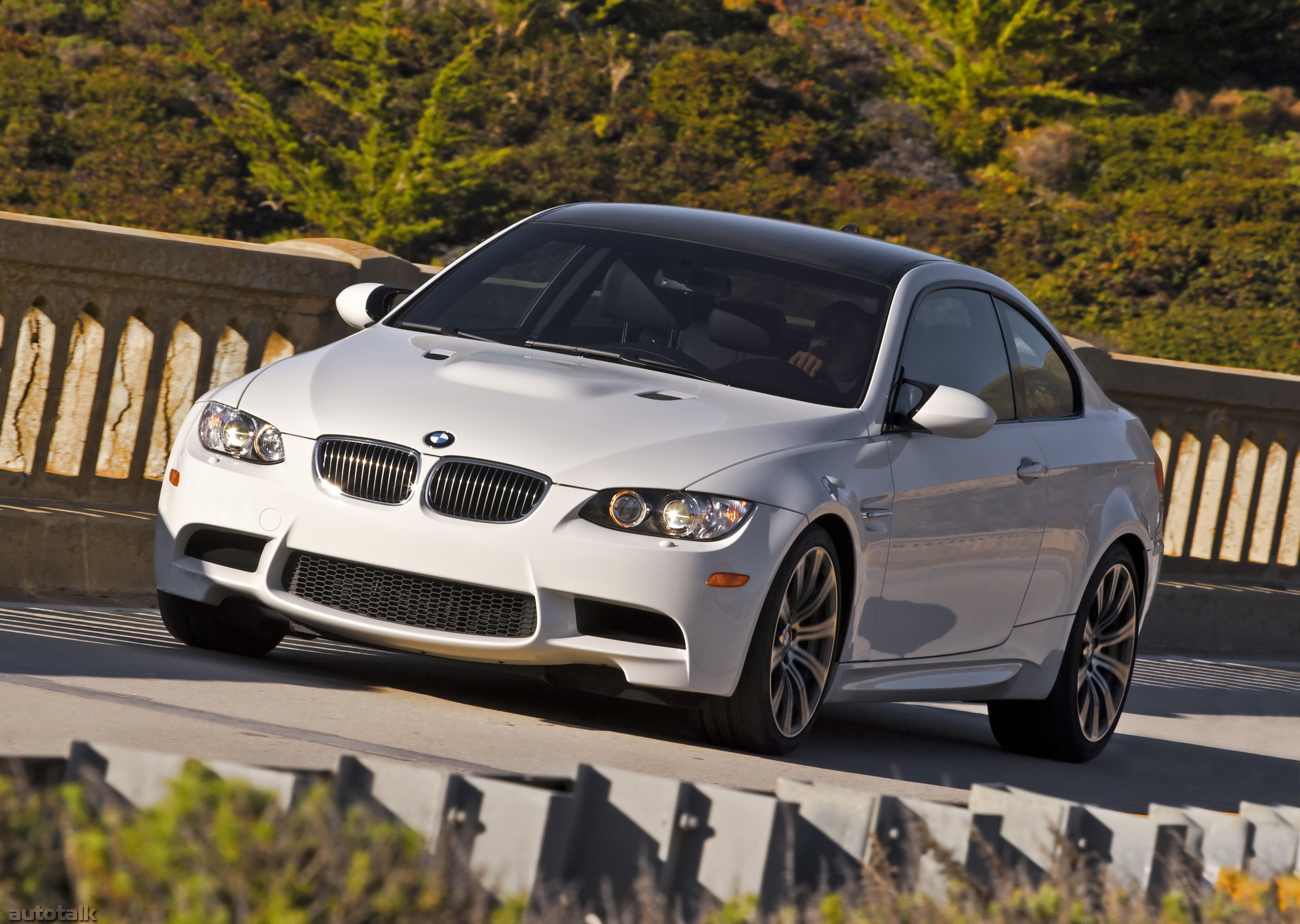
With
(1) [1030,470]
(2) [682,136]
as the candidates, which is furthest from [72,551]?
(2) [682,136]

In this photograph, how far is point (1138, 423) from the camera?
8.39 m

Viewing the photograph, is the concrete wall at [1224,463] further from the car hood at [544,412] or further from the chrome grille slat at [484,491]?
the chrome grille slat at [484,491]

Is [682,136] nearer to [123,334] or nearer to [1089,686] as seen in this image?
[123,334]

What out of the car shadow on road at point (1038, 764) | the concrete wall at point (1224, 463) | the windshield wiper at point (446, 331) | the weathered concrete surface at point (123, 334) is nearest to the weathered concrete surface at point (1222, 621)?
the concrete wall at point (1224, 463)

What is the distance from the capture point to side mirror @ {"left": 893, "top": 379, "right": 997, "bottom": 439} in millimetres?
6559

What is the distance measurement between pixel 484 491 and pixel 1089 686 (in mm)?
3076

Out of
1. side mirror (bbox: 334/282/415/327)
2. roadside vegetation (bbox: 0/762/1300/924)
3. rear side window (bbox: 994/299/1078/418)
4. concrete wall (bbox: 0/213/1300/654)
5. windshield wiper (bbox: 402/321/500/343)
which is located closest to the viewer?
roadside vegetation (bbox: 0/762/1300/924)

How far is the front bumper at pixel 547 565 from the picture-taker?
573cm

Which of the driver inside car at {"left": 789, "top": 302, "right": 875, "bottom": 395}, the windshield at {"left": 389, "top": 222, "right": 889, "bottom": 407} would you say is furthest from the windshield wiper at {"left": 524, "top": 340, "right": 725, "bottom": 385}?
the driver inside car at {"left": 789, "top": 302, "right": 875, "bottom": 395}

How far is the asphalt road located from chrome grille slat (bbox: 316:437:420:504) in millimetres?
676

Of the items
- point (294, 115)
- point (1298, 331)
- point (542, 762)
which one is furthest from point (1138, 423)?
point (294, 115)

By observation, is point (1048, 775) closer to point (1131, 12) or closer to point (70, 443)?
point (70, 443)

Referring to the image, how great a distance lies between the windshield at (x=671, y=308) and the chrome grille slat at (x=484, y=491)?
3.28 feet

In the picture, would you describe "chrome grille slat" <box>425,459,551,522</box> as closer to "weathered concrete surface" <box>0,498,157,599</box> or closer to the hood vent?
the hood vent
